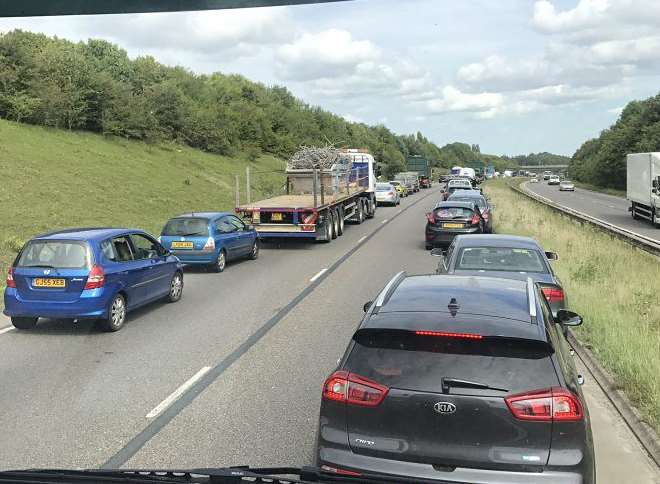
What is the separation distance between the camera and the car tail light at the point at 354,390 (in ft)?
12.1

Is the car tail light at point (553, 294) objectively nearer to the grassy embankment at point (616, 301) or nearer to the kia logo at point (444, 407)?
the grassy embankment at point (616, 301)

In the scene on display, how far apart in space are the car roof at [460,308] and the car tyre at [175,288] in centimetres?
783

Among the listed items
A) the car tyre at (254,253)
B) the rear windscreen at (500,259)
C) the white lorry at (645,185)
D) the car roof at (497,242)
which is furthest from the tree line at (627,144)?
the rear windscreen at (500,259)

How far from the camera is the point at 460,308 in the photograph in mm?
4094

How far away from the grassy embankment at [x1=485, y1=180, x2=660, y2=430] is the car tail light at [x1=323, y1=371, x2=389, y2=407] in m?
3.30

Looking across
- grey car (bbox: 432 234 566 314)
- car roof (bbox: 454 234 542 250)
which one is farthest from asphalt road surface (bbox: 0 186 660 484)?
car roof (bbox: 454 234 542 250)

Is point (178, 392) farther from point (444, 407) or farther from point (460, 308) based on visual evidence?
point (444, 407)

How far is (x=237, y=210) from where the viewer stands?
20859mm

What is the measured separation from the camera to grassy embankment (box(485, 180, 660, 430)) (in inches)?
274

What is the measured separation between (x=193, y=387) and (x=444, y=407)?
418cm

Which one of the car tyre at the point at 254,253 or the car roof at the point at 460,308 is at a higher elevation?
the car roof at the point at 460,308

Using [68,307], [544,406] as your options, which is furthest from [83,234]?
[544,406]

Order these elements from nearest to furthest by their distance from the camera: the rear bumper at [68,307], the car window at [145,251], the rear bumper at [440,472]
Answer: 1. the rear bumper at [440,472]
2. the rear bumper at [68,307]
3. the car window at [145,251]

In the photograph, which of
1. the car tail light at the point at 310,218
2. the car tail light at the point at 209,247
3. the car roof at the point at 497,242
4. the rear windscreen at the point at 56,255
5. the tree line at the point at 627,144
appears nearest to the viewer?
the car roof at the point at 497,242
